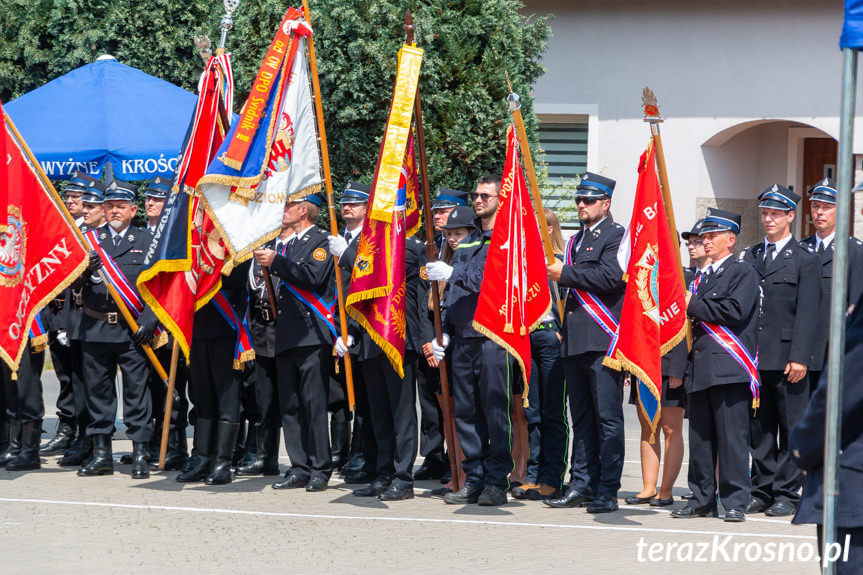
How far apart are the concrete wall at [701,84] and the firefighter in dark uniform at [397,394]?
9.28 meters

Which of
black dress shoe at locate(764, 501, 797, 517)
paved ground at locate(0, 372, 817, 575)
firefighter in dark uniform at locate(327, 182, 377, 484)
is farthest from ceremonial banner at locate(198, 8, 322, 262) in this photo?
black dress shoe at locate(764, 501, 797, 517)

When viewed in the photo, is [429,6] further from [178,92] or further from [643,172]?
[643,172]

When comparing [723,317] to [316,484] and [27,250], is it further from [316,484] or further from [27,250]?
[27,250]

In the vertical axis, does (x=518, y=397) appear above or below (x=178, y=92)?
below

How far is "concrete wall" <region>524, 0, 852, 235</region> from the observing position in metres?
16.9

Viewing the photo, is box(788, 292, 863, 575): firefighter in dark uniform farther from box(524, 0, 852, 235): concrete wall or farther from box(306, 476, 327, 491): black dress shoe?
box(524, 0, 852, 235): concrete wall

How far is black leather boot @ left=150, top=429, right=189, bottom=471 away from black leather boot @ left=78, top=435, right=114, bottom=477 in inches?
19.1

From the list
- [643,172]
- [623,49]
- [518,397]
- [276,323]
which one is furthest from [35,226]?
[623,49]

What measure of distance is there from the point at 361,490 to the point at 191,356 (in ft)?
5.12

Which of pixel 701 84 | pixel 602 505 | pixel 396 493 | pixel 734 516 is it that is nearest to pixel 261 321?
pixel 396 493

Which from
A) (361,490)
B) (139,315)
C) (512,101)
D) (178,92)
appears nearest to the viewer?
(512,101)

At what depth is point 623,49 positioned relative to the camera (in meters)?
17.6

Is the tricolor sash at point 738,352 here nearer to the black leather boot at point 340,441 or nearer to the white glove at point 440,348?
the white glove at point 440,348

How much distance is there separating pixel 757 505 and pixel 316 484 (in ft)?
9.64
